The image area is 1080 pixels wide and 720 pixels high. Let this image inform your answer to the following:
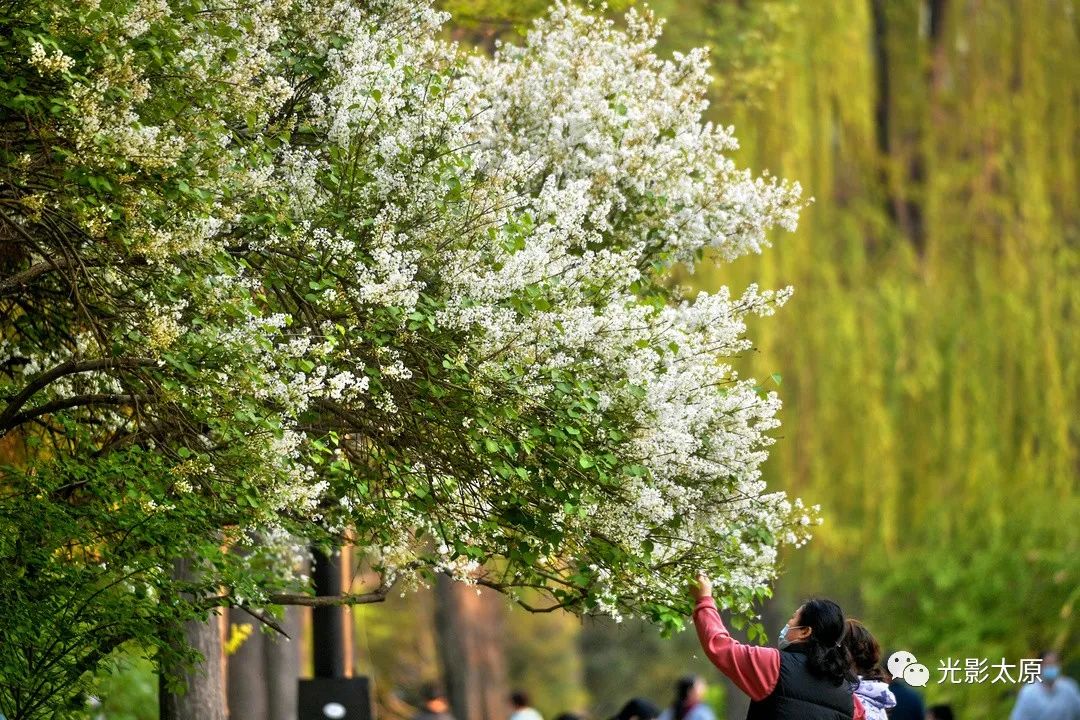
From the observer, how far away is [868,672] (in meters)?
7.42

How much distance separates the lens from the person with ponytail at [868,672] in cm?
729

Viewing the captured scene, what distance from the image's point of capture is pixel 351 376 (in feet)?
30.4

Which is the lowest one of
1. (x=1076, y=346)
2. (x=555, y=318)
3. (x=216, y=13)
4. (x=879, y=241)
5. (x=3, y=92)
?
(x=555, y=318)

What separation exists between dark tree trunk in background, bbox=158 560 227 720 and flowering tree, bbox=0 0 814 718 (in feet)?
5.45

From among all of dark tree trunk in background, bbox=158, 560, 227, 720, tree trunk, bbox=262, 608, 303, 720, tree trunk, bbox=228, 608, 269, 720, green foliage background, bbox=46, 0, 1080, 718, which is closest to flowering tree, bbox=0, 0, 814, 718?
dark tree trunk in background, bbox=158, 560, 227, 720

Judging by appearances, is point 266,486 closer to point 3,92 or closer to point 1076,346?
point 3,92

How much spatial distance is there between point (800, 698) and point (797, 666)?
5.1 inches

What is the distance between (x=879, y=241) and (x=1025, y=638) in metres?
5.39

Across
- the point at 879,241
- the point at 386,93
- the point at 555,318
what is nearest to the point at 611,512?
the point at 555,318

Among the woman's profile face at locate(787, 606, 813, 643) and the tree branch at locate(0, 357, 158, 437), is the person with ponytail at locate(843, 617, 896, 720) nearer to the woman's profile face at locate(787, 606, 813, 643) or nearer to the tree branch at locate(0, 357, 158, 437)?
the woman's profile face at locate(787, 606, 813, 643)

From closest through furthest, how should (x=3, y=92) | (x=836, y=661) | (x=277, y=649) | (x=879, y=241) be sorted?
(x=836, y=661) → (x=3, y=92) → (x=277, y=649) → (x=879, y=241)

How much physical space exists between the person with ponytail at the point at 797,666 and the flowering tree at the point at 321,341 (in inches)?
100

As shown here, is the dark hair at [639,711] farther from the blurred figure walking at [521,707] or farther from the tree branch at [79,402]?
the tree branch at [79,402]

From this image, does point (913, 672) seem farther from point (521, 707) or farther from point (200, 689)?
point (200, 689)
